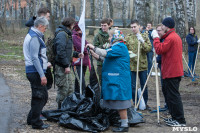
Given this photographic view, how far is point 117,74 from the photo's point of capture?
577 centimetres

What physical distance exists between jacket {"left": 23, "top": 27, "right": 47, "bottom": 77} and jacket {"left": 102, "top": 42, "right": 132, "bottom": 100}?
1.14 m

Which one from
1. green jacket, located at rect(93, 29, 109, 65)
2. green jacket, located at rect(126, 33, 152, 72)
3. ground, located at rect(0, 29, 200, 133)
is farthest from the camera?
green jacket, located at rect(93, 29, 109, 65)

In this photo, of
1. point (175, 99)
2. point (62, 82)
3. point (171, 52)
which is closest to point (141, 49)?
point (171, 52)

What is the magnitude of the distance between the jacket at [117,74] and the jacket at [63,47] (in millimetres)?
999

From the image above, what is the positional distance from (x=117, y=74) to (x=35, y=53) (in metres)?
1.47

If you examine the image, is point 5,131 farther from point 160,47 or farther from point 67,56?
point 160,47

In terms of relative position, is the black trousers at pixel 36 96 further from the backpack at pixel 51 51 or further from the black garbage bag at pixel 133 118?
the black garbage bag at pixel 133 118

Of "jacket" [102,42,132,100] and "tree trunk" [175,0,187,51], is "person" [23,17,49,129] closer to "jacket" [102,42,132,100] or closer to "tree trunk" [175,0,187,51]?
"jacket" [102,42,132,100]

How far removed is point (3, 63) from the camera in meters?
16.3

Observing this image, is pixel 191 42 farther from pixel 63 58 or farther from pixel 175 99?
pixel 63 58

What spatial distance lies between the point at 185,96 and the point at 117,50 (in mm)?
4725

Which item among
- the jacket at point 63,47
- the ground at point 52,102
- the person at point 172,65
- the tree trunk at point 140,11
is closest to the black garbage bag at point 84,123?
the ground at point 52,102

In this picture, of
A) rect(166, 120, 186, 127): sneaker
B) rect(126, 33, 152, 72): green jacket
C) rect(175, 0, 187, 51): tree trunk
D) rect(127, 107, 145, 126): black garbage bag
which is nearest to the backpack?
rect(127, 107, 145, 126): black garbage bag

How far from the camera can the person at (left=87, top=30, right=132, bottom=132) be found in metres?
5.75
